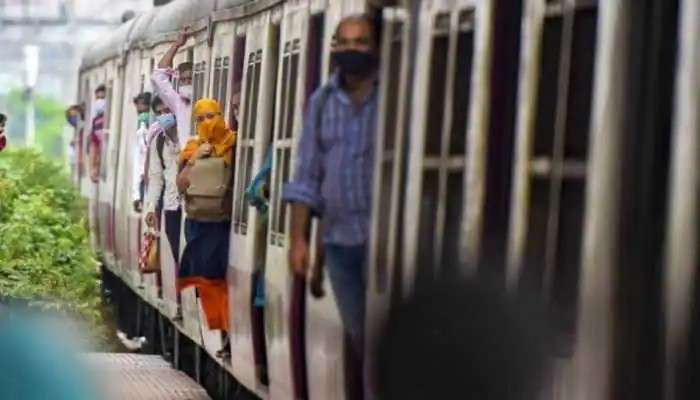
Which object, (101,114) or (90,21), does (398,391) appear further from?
(90,21)

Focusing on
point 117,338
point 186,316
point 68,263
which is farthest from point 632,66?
point 117,338

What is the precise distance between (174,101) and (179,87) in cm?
5

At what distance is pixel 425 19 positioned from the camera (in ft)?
12.4

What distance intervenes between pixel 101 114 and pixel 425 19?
793 cm

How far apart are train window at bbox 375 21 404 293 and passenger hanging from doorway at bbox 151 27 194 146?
2.66m

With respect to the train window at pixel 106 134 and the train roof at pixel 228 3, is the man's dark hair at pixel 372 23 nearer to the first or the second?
the train roof at pixel 228 3

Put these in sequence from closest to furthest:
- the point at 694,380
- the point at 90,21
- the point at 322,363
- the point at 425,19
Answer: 1. the point at 694,380
2. the point at 425,19
3. the point at 322,363
4. the point at 90,21

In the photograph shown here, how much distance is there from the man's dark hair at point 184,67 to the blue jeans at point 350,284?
2.88 metres

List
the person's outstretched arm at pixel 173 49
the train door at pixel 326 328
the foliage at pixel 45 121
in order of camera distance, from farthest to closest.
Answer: the foliage at pixel 45 121, the person's outstretched arm at pixel 173 49, the train door at pixel 326 328

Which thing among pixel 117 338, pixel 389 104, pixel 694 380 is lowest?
pixel 117 338

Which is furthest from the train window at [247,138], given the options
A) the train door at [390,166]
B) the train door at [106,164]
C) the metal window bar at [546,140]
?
the train door at [106,164]

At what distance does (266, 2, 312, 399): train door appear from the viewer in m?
4.68

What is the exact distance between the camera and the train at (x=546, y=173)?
314 centimetres

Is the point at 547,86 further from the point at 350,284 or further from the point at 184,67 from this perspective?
the point at 184,67
